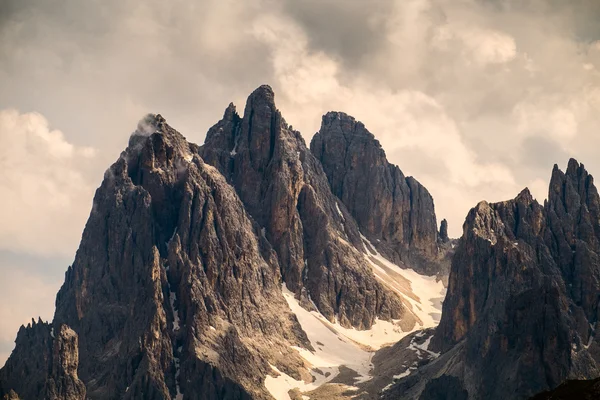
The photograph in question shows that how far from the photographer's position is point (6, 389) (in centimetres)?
19638

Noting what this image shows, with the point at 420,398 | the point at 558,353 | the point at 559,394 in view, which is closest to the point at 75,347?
the point at 420,398

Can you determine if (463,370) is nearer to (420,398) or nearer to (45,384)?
(420,398)

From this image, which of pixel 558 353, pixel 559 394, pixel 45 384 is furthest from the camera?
pixel 45 384

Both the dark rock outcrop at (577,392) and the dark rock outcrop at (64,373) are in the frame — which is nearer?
the dark rock outcrop at (577,392)

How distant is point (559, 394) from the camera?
252ft

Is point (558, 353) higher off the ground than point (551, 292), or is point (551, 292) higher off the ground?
point (551, 292)

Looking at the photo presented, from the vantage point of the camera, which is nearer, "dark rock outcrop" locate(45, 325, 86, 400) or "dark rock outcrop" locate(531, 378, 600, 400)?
"dark rock outcrop" locate(531, 378, 600, 400)

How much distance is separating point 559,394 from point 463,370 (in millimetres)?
118468

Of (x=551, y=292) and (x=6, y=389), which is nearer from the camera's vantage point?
(x=551, y=292)

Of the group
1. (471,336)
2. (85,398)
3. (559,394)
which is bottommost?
(559,394)

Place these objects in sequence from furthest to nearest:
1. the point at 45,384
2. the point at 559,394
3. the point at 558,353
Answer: the point at 45,384
the point at 558,353
the point at 559,394

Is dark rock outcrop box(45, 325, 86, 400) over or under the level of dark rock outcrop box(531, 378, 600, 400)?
over

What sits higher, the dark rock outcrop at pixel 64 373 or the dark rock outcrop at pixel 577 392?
the dark rock outcrop at pixel 64 373

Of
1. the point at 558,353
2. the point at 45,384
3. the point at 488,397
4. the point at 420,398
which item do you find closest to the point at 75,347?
the point at 45,384
